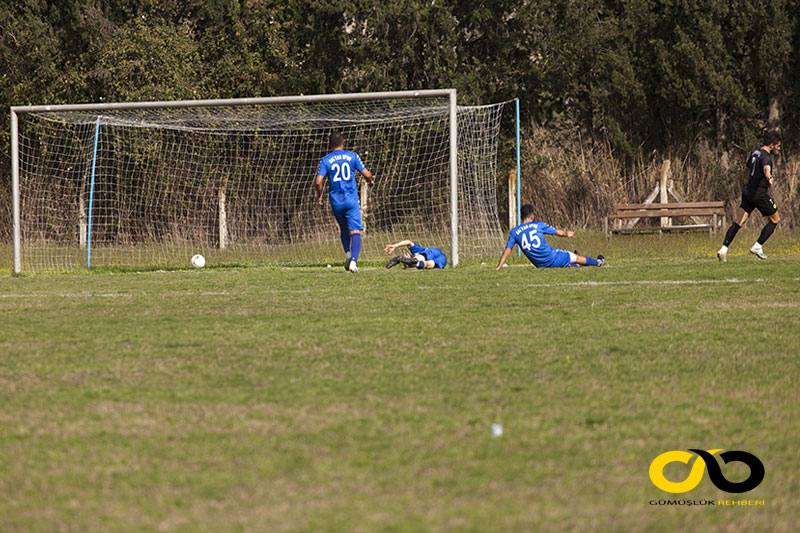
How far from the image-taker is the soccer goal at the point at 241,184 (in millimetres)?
15852

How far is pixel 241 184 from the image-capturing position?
18500 millimetres

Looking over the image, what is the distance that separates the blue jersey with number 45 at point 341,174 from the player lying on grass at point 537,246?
207 cm

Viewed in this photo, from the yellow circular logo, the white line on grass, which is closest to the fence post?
the white line on grass

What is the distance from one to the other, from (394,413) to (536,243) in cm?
777

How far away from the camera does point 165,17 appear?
2298cm

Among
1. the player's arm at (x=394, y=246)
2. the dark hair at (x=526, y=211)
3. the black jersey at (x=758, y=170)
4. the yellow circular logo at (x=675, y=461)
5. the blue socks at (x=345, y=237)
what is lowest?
the yellow circular logo at (x=675, y=461)

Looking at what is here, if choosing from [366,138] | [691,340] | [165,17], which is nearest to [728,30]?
[366,138]

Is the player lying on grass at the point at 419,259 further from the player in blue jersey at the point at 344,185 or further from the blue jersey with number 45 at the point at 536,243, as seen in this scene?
the blue jersey with number 45 at the point at 536,243

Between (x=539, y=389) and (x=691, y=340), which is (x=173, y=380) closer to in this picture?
(x=539, y=389)

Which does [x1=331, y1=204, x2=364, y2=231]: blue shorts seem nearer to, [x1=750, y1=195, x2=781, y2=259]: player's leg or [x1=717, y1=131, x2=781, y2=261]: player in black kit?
[x1=717, y1=131, x2=781, y2=261]: player in black kit

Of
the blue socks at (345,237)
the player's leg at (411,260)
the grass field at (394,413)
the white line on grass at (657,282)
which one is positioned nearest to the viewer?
the grass field at (394,413)

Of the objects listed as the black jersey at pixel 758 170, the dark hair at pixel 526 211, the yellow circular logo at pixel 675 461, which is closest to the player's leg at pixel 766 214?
the black jersey at pixel 758 170

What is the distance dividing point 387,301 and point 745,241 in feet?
31.9

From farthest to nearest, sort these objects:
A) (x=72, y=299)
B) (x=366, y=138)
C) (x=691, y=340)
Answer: (x=366, y=138) < (x=72, y=299) < (x=691, y=340)
